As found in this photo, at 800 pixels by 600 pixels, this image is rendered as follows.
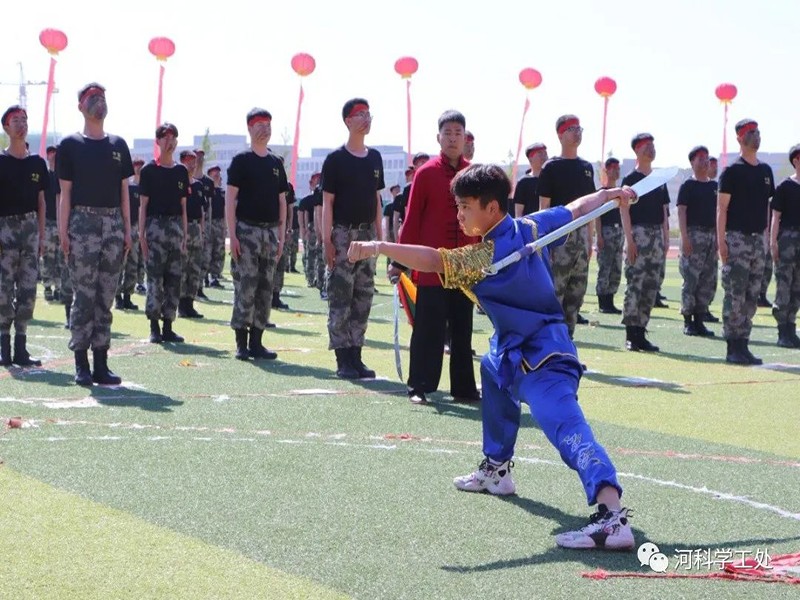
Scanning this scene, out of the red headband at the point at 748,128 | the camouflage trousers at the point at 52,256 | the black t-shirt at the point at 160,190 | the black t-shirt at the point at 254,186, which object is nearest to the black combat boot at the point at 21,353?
the black t-shirt at the point at 254,186

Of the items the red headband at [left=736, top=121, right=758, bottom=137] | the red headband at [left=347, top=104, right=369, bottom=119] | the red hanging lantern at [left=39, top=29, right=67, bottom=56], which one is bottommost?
the red headband at [left=347, top=104, right=369, bottom=119]

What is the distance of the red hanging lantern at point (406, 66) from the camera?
2406cm

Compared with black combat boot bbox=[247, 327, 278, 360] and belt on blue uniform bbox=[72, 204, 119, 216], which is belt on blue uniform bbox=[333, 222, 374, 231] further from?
belt on blue uniform bbox=[72, 204, 119, 216]

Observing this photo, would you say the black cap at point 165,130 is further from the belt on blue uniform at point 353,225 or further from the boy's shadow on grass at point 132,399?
the boy's shadow on grass at point 132,399

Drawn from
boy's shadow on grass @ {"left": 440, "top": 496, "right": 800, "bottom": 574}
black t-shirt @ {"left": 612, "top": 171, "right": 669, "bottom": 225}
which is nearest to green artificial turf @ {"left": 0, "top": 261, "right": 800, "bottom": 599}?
boy's shadow on grass @ {"left": 440, "top": 496, "right": 800, "bottom": 574}

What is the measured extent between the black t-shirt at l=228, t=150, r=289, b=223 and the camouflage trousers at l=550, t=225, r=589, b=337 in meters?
2.74

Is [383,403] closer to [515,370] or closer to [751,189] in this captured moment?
[515,370]

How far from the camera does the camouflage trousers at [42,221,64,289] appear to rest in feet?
57.9

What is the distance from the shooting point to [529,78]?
23484 millimetres

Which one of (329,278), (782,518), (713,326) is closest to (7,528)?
(782,518)

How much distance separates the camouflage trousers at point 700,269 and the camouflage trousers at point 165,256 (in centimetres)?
628

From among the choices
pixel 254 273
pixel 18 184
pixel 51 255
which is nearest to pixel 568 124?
pixel 254 273

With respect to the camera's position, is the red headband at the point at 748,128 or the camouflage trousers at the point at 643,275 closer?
the red headband at the point at 748,128

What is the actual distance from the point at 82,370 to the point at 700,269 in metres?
8.57
